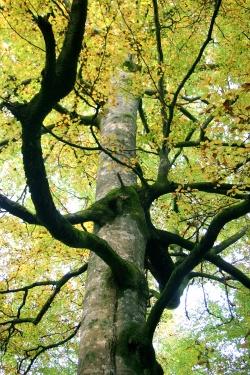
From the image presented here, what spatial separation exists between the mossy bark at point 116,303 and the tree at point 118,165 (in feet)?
0.03

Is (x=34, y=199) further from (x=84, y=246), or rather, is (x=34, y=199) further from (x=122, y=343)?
(x=122, y=343)

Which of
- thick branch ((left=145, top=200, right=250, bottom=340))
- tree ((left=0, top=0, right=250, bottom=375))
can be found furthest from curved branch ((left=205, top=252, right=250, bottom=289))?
thick branch ((left=145, top=200, right=250, bottom=340))

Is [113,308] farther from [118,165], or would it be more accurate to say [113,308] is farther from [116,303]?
[118,165]

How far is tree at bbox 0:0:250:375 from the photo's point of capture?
3.04m

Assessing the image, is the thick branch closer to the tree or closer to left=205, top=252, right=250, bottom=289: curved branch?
the tree

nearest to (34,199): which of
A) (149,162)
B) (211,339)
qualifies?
(149,162)

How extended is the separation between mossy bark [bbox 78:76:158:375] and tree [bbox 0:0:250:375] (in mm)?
11

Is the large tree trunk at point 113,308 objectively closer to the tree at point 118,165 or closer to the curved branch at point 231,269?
the tree at point 118,165

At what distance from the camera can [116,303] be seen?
3576 millimetres

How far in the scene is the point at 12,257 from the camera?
877 centimetres

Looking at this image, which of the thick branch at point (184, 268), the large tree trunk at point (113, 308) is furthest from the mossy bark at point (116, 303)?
the thick branch at point (184, 268)

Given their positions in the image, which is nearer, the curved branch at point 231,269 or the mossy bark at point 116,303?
the mossy bark at point 116,303

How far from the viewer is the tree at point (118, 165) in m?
3.04

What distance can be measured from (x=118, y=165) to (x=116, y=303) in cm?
228
